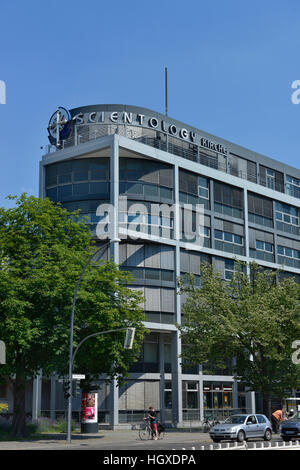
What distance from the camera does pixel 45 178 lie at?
5641 cm

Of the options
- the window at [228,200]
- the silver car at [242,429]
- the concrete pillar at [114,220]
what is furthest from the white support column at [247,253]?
the silver car at [242,429]

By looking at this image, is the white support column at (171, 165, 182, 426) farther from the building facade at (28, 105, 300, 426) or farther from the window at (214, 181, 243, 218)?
the window at (214, 181, 243, 218)

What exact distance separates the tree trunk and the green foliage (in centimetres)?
1176

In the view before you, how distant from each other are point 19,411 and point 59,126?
1168 inches

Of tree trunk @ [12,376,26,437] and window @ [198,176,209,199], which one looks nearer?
tree trunk @ [12,376,26,437]

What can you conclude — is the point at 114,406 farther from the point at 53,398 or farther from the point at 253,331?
the point at 253,331

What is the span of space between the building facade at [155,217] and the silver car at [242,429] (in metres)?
18.0

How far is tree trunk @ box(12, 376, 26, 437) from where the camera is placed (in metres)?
34.6

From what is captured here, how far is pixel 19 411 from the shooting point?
34.8 m

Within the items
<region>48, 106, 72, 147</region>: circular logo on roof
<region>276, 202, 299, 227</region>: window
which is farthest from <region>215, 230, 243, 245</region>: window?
<region>48, 106, 72, 147</region>: circular logo on roof

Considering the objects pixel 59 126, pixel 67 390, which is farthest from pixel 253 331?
pixel 59 126

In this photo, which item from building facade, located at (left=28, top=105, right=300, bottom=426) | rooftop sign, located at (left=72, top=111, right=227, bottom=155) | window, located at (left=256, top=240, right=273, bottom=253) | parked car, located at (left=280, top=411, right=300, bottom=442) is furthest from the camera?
window, located at (left=256, top=240, right=273, bottom=253)
